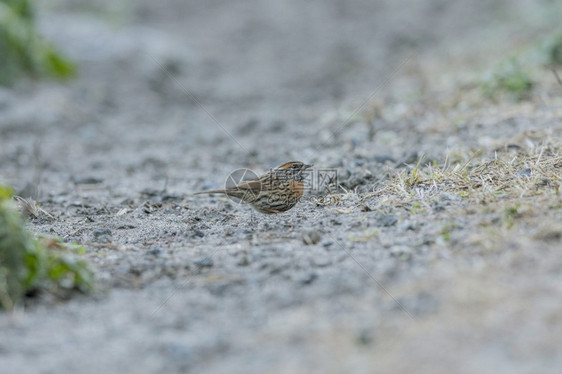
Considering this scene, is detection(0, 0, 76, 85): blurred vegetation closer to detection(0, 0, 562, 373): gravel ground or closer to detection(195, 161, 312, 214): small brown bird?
detection(0, 0, 562, 373): gravel ground

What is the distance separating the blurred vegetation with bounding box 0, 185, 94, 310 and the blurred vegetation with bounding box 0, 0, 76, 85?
27.0ft

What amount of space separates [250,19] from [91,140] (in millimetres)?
11353

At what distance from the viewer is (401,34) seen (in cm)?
1731

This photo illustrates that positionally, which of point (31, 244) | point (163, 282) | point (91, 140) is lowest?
point (91, 140)

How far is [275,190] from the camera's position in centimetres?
558

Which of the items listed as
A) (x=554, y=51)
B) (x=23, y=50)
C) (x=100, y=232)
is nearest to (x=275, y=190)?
(x=100, y=232)

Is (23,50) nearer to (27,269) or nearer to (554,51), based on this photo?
(554,51)

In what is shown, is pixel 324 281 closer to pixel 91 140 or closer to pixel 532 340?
pixel 532 340

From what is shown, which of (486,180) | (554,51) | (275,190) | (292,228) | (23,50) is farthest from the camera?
(23,50)

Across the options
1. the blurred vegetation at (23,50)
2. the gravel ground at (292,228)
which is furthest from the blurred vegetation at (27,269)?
the blurred vegetation at (23,50)

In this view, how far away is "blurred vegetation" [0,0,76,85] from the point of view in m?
11.2

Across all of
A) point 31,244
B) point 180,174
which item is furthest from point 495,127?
point 31,244

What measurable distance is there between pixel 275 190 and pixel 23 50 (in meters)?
8.00

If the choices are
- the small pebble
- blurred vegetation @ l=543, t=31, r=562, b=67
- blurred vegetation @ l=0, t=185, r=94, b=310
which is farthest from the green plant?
blurred vegetation @ l=0, t=185, r=94, b=310
